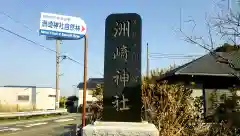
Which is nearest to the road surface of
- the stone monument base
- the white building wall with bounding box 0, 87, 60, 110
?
the stone monument base

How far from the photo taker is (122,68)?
16.4 ft

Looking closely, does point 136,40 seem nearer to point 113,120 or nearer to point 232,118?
point 113,120

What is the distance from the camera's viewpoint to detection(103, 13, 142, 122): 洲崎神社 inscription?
15.9ft

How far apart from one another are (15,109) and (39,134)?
18146 millimetres

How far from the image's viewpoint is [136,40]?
16.5 feet

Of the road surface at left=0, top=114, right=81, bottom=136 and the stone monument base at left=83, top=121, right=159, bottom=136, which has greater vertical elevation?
the stone monument base at left=83, top=121, right=159, bottom=136

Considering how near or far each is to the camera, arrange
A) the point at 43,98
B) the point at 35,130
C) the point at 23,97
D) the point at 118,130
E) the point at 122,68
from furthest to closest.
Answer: the point at 43,98 < the point at 23,97 < the point at 35,130 < the point at 122,68 < the point at 118,130

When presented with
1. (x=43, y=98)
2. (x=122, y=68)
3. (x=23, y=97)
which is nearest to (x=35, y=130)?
(x=122, y=68)

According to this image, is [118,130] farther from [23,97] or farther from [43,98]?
[43,98]

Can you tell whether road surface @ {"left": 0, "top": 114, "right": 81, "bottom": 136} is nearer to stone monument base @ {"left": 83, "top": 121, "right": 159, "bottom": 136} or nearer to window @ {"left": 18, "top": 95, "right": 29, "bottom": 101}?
stone monument base @ {"left": 83, "top": 121, "right": 159, "bottom": 136}

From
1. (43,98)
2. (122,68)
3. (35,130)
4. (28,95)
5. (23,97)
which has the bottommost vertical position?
(35,130)

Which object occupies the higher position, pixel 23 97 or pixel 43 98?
pixel 23 97

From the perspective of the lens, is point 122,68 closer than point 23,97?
Yes

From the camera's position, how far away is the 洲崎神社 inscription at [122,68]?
485 cm
